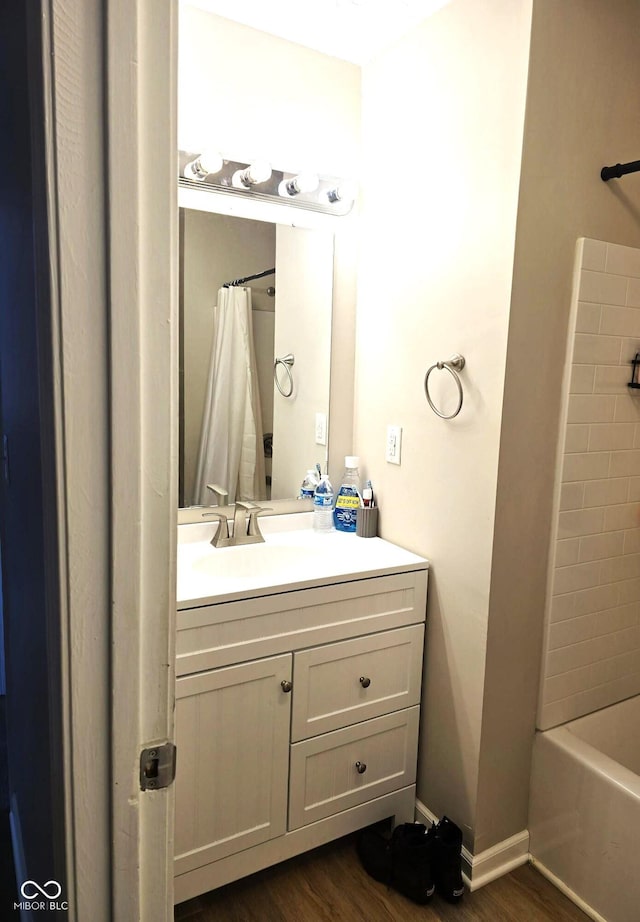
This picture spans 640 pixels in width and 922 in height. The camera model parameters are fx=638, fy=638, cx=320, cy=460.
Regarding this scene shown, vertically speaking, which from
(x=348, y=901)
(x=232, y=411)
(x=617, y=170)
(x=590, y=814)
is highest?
(x=617, y=170)

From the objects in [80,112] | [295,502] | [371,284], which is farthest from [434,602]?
[80,112]

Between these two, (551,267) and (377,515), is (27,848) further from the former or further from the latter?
(551,267)

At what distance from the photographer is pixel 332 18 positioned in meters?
1.91

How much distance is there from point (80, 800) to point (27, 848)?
3.35 feet

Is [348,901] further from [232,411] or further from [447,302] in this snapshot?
[447,302]

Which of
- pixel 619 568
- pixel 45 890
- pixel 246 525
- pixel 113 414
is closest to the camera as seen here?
pixel 113 414

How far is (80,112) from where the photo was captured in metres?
0.59

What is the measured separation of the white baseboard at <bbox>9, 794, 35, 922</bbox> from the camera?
4.89 feet

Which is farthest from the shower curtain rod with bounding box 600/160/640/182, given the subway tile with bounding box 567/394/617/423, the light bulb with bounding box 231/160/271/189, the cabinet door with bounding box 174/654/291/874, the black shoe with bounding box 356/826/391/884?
the black shoe with bounding box 356/826/391/884

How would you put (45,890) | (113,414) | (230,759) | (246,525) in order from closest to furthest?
(113,414) < (45,890) < (230,759) < (246,525)

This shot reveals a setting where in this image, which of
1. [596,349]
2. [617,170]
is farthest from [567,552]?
[617,170]

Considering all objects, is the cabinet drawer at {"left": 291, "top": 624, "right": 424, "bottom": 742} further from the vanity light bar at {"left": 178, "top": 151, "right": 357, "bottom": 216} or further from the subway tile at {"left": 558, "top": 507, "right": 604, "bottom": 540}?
the vanity light bar at {"left": 178, "top": 151, "right": 357, "bottom": 216}

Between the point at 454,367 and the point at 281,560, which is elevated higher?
the point at 454,367

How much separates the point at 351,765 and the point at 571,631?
2.48 ft
